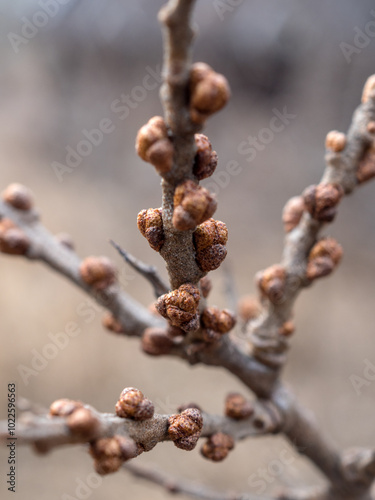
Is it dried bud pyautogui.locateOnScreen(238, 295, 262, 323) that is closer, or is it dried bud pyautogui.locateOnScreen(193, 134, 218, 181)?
dried bud pyautogui.locateOnScreen(193, 134, 218, 181)

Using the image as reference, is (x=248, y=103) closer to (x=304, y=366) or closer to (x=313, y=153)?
(x=313, y=153)
